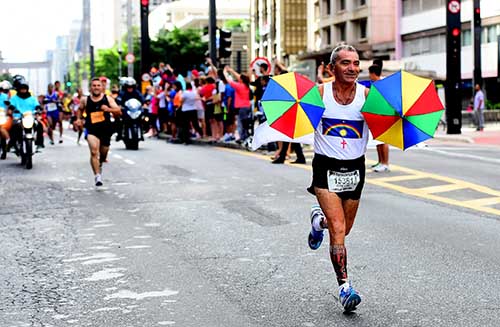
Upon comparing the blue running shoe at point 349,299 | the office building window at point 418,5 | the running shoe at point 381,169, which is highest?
the office building window at point 418,5

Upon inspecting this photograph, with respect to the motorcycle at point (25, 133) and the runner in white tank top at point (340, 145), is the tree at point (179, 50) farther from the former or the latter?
the runner in white tank top at point (340, 145)

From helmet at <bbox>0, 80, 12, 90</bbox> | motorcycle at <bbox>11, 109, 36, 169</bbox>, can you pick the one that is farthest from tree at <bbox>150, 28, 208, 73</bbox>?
motorcycle at <bbox>11, 109, 36, 169</bbox>

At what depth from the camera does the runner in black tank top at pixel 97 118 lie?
47.1 ft

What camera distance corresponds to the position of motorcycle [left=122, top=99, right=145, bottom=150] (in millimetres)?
23891

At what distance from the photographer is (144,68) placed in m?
39.7

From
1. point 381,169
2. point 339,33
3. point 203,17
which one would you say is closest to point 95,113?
point 381,169

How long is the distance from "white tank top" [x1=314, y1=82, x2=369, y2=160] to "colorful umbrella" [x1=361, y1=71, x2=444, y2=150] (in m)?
0.09

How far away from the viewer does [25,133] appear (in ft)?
59.5

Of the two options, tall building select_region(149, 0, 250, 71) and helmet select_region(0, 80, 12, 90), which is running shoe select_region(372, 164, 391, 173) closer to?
helmet select_region(0, 80, 12, 90)

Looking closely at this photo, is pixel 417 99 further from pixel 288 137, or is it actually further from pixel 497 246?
pixel 497 246

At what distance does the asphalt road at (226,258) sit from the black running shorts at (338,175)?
2.53 ft

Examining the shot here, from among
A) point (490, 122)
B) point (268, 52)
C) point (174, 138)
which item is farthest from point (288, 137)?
point (268, 52)

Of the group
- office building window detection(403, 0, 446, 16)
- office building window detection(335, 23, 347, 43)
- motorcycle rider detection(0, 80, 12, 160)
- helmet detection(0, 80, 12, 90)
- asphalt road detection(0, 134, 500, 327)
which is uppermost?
office building window detection(403, 0, 446, 16)

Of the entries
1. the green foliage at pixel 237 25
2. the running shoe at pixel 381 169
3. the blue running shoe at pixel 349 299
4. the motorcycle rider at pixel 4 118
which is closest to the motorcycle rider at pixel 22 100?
the motorcycle rider at pixel 4 118
